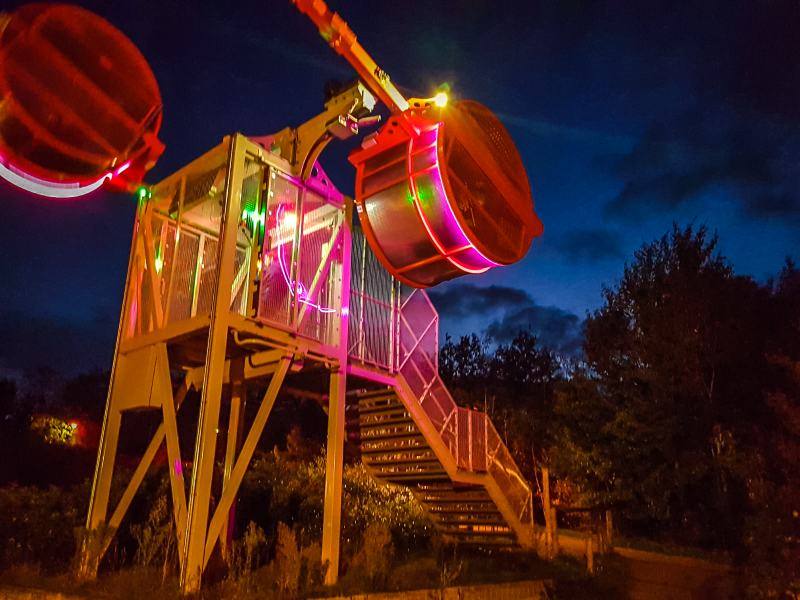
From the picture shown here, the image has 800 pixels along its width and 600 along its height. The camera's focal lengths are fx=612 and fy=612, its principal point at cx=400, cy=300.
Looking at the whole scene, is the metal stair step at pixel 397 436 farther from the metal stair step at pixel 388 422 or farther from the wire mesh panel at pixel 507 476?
the wire mesh panel at pixel 507 476

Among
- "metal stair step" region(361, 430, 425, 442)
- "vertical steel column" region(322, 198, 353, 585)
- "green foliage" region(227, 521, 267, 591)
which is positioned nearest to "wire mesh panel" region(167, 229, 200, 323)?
"vertical steel column" region(322, 198, 353, 585)

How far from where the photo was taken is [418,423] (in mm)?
12805

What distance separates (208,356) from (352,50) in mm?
4955

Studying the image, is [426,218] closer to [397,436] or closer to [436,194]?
[436,194]

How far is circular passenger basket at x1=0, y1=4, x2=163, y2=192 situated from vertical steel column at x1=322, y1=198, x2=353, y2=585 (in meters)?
4.27

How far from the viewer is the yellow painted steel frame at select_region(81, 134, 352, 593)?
29.7 ft

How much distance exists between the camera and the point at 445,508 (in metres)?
15.1

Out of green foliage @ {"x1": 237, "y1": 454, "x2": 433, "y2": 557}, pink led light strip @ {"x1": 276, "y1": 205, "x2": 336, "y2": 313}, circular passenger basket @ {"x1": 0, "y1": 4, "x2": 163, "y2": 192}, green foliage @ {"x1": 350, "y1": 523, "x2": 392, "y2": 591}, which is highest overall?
circular passenger basket @ {"x1": 0, "y1": 4, "x2": 163, "y2": 192}

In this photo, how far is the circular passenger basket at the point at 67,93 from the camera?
8.68 m

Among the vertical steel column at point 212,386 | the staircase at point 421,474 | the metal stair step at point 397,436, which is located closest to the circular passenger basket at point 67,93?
the vertical steel column at point 212,386

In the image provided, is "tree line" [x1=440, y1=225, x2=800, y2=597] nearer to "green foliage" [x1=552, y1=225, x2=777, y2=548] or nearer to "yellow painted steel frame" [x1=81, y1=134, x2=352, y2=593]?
"green foliage" [x1=552, y1=225, x2=777, y2=548]

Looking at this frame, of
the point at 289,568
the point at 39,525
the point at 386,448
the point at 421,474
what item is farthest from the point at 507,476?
the point at 39,525

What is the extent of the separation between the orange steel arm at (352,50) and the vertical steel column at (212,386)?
262cm

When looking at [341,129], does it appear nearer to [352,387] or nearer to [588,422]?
[352,387]
